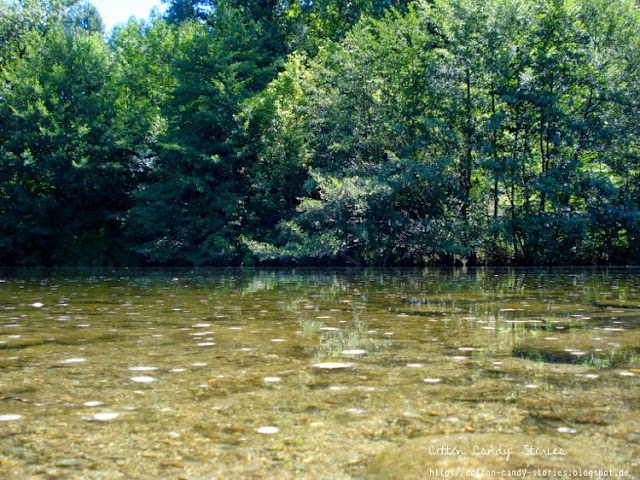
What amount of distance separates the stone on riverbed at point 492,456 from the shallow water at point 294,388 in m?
0.03

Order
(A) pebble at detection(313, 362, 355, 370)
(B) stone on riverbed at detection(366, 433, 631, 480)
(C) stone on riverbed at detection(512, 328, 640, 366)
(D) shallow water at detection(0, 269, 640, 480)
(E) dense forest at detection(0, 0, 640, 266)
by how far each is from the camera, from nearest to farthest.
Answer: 1. (B) stone on riverbed at detection(366, 433, 631, 480)
2. (D) shallow water at detection(0, 269, 640, 480)
3. (A) pebble at detection(313, 362, 355, 370)
4. (C) stone on riverbed at detection(512, 328, 640, 366)
5. (E) dense forest at detection(0, 0, 640, 266)

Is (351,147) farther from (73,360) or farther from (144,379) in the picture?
(144,379)

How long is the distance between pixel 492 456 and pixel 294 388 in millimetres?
1624

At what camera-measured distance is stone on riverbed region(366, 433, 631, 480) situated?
2410 millimetres

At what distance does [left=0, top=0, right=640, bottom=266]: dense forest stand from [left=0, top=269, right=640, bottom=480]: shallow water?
1619 centimetres

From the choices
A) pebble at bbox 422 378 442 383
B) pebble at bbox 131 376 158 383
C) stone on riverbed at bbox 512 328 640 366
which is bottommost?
pebble at bbox 131 376 158 383

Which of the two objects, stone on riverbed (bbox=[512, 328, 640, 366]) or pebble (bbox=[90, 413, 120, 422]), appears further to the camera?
stone on riverbed (bbox=[512, 328, 640, 366])

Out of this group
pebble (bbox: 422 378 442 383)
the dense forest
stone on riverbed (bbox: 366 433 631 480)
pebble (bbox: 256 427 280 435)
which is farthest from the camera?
the dense forest

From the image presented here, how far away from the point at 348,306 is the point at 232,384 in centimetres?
520

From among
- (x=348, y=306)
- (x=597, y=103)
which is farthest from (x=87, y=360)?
(x=597, y=103)

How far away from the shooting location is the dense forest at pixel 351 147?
76.7 feet

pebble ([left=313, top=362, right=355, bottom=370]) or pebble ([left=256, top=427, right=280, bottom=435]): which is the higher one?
pebble ([left=313, top=362, right=355, bottom=370])

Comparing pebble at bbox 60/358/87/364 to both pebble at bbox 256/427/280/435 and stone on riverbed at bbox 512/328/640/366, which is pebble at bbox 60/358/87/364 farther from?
stone on riverbed at bbox 512/328/640/366

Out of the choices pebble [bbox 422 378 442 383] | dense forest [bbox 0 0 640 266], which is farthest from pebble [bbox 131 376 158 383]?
dense forest [bbox 0 0 640 266]
